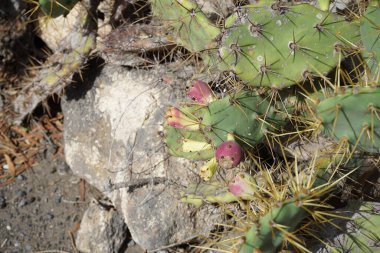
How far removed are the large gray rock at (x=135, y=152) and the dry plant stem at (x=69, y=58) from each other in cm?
17

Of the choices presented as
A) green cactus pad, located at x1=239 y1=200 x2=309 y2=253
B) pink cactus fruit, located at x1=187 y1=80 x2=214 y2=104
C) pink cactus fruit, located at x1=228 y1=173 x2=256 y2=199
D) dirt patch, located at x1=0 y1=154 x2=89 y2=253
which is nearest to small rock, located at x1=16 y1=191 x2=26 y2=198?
dirt patch, located at x1=0 y1=154 x2=89 y2=253

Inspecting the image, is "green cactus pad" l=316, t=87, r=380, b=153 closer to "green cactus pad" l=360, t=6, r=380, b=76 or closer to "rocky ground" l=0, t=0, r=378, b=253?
"green cactus pad" l=360, t=6, r=380, b=76

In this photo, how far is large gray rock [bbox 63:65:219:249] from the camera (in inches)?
106

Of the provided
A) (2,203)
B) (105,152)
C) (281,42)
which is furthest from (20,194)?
(281,42)

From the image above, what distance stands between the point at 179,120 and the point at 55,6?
0.94 meters

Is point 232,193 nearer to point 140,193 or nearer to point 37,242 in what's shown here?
point 140,193

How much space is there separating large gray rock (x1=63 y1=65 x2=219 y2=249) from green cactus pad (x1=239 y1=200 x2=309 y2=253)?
0.78 meters

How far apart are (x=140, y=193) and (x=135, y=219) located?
13 centimetres

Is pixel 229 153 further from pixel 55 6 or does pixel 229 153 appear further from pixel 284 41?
pixel 55 6

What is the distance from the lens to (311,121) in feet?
7.70

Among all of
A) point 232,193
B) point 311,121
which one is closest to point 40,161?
point 232,193

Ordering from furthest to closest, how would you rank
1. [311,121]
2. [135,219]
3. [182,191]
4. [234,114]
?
[135,219], [182,191], [311,121], [234,114]

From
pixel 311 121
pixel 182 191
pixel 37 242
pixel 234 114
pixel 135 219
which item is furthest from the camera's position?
pixel 37 242

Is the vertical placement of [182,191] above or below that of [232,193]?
below
